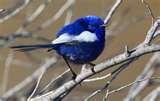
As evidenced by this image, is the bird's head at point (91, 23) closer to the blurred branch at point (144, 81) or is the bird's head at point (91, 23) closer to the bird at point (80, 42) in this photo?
the bird at point (80, 42)

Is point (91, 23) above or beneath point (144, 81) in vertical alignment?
above

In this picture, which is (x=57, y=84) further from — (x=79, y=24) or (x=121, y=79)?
(x=121, y=79)

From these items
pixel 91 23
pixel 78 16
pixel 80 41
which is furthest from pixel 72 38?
pixel 78 16

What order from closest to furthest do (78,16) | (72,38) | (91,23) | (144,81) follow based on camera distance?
(72,38) → (91,23) → (144,81) → (78,16)

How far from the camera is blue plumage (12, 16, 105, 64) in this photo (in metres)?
1.97

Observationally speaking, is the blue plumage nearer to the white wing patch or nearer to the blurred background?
the white wing patch

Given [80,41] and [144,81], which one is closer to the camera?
[80,41]

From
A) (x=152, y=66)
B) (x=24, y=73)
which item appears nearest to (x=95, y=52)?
(x=152, y=66)

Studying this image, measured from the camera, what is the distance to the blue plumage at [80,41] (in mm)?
1972

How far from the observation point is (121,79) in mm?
4316

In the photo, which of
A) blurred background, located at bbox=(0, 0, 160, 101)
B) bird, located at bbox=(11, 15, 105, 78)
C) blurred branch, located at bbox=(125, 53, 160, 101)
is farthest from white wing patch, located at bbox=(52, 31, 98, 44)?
blurred background, located at bbox=(0, 0, 160, 101)

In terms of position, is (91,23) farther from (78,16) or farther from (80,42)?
(78,16)

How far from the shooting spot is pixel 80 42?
199 cm

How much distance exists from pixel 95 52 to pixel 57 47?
0.14m
